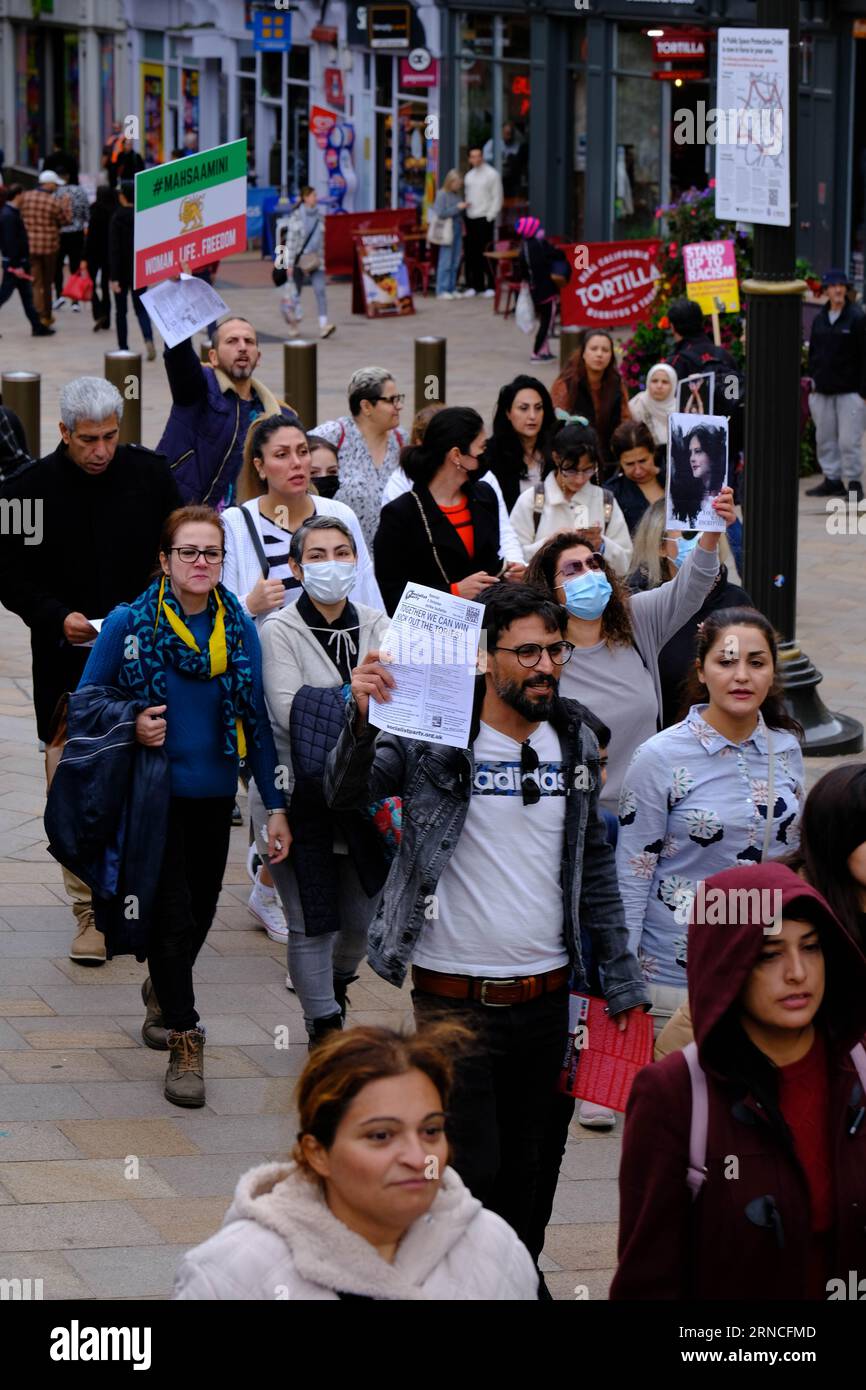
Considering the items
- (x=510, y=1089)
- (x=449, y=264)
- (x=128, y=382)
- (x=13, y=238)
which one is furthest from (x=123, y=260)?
(x=510, y=1089)

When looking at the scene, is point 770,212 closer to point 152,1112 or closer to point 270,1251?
point 152,1112

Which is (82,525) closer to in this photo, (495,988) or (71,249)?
(495,988)

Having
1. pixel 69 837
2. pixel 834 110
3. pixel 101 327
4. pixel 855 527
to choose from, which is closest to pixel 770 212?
pixel 69 837

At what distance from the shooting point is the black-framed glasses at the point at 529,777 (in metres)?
4.74

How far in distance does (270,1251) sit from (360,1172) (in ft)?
0.54

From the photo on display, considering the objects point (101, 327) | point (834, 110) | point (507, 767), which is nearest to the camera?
point (507, 767)

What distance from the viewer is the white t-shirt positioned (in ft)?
15.5

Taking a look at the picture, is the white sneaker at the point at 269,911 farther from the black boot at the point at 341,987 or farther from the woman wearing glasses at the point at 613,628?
the woman wearing glasses at the point at 613,628

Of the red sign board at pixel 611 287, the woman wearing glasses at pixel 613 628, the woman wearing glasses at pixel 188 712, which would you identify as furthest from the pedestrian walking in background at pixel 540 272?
the woman wearing glasses at pixel 188 712

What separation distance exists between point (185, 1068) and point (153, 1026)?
423mm

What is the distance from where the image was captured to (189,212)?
9.15 meters

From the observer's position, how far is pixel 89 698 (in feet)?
19.6

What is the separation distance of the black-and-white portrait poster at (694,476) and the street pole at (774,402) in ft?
8.45
